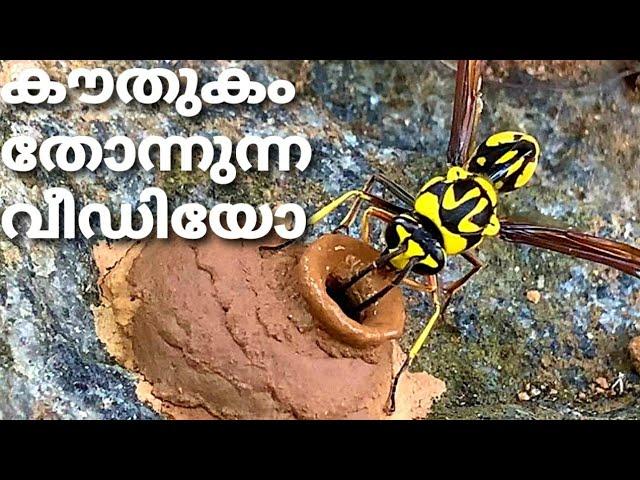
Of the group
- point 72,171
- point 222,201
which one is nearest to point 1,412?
point 72,171

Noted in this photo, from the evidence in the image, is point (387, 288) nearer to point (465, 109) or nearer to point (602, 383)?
point (465, 109)

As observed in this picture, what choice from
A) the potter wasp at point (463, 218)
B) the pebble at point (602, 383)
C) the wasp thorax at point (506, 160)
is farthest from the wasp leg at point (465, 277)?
the pebble at point (602, 383)

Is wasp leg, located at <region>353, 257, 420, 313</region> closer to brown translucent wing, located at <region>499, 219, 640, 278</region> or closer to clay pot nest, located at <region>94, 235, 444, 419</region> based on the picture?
clay pot nest, located at <region>94, 235, 444, 419</region>

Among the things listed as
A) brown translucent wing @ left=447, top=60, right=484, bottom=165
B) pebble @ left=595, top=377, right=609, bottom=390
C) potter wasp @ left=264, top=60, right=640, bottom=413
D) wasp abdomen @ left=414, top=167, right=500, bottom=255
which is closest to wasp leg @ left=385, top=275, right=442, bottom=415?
potter wasp @ left=264, top=60, right=640, bottom=413

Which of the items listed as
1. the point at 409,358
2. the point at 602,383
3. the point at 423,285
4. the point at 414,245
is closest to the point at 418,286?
the point at 423,285

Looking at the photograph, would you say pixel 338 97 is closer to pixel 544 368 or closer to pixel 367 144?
pixel 367 144

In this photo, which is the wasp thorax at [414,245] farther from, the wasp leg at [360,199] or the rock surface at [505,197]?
the rock surface at [505,197]

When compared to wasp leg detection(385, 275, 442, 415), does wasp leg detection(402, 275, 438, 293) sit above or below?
above
